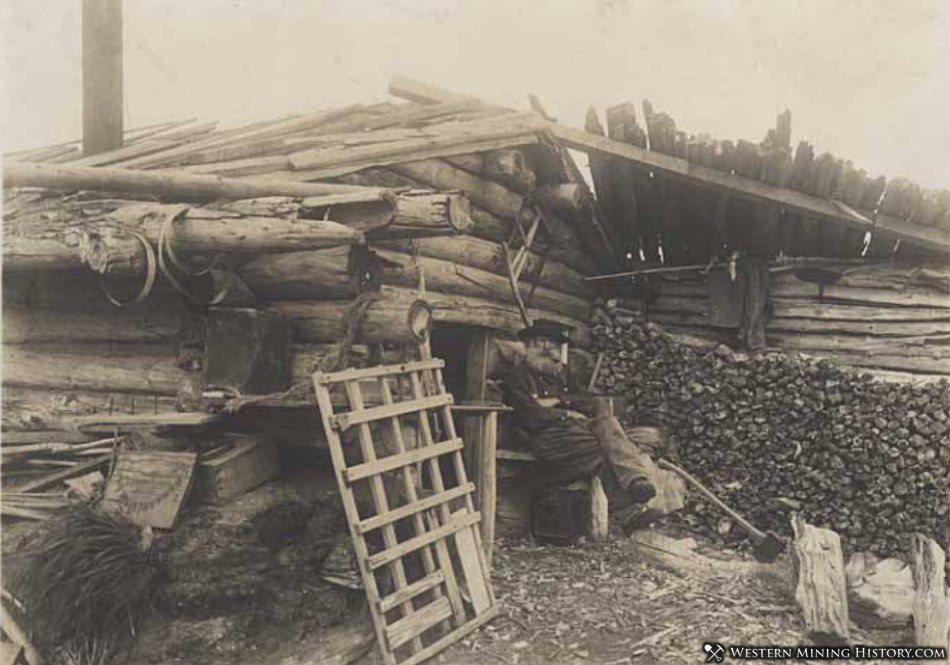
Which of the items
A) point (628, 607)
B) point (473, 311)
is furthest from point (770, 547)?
point (473, 311)

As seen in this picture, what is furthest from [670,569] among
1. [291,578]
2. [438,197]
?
[438,197]

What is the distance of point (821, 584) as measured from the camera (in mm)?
5562

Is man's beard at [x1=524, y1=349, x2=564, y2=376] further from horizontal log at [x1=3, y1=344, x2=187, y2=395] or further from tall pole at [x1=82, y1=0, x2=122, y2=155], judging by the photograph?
tall pole at [x1=82, y1=0, x2=122, y2=155]

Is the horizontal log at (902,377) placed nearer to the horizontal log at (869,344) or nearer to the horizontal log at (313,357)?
the horizontal log at (869,344)

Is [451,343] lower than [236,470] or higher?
higher

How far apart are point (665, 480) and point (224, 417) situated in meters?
4.32

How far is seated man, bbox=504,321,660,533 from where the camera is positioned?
673 centimetres

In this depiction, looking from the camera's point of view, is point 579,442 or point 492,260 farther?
point 492,260

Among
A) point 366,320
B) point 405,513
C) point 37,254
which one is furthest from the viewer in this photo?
point 366,320

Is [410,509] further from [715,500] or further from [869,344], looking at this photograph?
[869,344]

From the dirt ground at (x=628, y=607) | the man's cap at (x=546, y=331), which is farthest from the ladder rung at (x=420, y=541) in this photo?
the man's cap at (x=546, y=331)

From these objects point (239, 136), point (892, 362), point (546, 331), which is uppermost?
point (239, 136)

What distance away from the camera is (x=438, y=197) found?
15.0ft

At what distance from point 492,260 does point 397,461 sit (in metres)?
2.80
